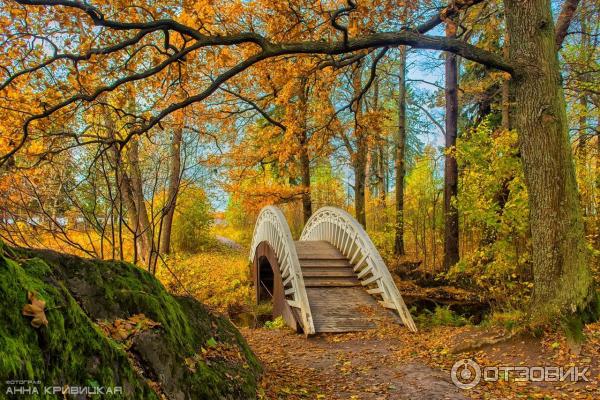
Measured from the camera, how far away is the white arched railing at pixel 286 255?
8.72 meters

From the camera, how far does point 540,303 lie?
5.13m

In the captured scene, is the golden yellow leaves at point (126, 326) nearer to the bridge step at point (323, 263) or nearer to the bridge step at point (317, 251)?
the bridge step at point (323, 263)

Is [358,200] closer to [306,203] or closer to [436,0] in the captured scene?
[306,203]

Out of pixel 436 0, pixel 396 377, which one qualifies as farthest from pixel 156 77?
pixel 396 377

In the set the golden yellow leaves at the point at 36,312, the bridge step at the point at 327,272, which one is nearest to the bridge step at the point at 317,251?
the bridge step at the point at 327,272

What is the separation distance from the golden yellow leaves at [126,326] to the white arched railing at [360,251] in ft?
20.8

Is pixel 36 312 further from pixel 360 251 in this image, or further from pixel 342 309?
pixel 360 251

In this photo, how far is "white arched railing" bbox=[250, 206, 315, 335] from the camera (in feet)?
28.6

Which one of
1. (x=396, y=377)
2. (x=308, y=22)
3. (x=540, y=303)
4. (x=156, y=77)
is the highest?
(x=308, y=22)

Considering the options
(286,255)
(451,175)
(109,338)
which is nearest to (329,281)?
(286,255)

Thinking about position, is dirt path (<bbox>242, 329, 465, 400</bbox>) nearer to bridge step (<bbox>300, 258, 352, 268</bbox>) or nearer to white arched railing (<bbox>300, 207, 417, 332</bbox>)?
white arched railing (<bbox>300, 207, 417, 332</bbox>)

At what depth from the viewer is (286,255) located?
1091 cm

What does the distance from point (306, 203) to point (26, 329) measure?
51.0 feet

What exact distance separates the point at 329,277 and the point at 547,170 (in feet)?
21.6
